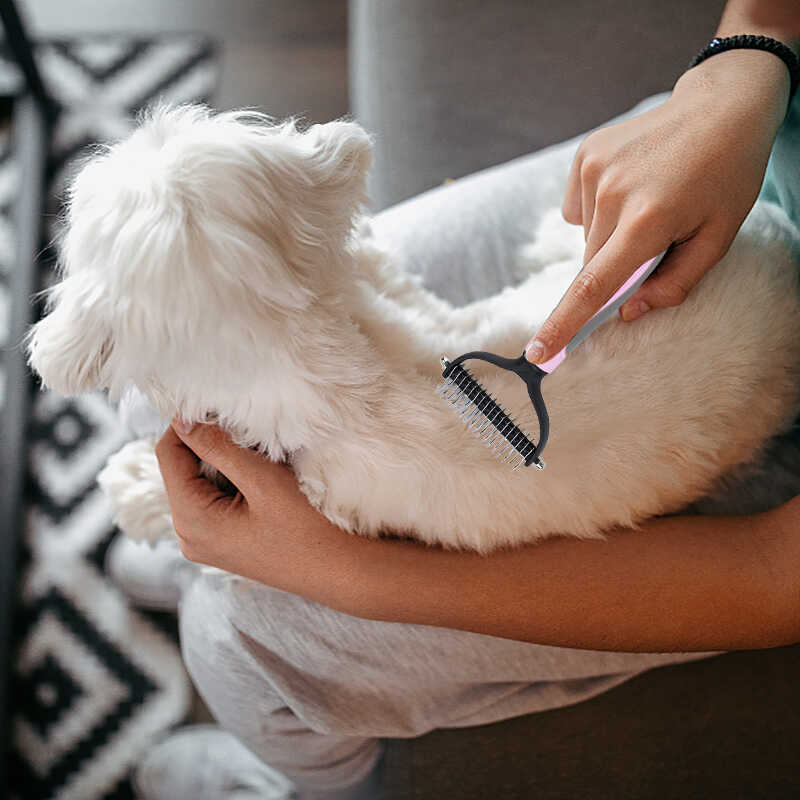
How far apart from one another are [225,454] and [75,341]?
0.18 metres

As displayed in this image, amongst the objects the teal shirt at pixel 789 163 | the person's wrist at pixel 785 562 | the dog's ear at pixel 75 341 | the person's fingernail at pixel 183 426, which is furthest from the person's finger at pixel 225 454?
the teal shirt at pixel 789 163

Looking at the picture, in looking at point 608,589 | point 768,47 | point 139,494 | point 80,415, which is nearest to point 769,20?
A: point 768,47

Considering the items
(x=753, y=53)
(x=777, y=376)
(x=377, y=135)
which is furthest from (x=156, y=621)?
(x=753, y=53)

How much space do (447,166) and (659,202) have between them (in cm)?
56

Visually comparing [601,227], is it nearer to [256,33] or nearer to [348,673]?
[348,673]

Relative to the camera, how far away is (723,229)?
2.23ft

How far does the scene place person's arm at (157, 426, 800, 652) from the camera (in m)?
0.69

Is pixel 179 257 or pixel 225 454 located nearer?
pixel 179 257

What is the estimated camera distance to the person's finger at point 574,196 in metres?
0.76

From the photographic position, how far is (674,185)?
0.66 metres

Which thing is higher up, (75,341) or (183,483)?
(75,341)

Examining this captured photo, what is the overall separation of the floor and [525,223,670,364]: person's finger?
1.23 m

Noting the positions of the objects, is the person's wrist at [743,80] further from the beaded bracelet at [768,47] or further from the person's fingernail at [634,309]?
the person's fingernail at [634,309]

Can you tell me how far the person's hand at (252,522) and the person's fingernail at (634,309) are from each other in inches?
13.8
